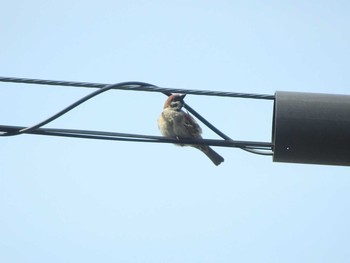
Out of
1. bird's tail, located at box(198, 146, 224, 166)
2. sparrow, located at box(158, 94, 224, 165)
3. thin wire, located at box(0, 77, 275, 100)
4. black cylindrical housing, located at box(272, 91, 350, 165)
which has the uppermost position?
sparrow, located at box(158, 94, 224, 165)

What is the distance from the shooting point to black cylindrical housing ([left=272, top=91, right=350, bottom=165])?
4328 millimetres

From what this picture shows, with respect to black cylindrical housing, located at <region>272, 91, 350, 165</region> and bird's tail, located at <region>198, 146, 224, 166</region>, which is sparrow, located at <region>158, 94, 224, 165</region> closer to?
bird's tail, located at <region>198, 146, 224, 166</region>

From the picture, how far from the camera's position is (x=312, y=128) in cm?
437

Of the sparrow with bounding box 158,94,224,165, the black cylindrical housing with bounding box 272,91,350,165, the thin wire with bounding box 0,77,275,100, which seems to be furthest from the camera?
the sparrow with bounding box 158,94,224,165

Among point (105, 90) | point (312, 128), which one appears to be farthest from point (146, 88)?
point (312, 128)

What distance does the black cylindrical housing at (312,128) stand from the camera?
4.33 m

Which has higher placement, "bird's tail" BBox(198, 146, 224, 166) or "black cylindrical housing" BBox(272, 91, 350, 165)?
"bird's tail" BBox(198, 146, 224, 166)

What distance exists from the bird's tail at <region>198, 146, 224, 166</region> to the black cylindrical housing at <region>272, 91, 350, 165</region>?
135 inches

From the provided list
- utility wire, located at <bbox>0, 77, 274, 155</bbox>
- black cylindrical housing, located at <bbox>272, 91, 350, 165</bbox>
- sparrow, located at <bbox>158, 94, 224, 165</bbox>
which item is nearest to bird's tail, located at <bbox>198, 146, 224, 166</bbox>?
sparrow, located at <bbox>158, 94, 224, 165</bbox>

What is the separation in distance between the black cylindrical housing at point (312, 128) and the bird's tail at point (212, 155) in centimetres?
343

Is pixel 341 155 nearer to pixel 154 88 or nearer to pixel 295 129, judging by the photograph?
pixel 295 129

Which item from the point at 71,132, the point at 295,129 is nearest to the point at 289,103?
the point at 295,129

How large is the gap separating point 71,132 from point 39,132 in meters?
0.25

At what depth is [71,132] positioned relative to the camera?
187 inches
